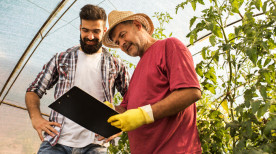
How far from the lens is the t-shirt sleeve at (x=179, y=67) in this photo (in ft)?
4.94

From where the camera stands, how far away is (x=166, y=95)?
165 centimetres

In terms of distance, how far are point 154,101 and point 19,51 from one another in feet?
11.6

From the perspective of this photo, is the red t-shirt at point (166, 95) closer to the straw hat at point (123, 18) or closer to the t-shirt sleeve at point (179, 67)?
the t-shirt sleeve at point (179, 67)

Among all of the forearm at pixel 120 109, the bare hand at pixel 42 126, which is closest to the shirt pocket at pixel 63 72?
the bare hand at pixel 42 126

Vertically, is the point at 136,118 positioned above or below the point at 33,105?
below

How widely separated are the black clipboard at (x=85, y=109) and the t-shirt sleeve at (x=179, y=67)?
0.41 metres

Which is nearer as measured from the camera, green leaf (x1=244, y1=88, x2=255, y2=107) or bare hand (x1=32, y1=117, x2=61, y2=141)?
green leaf (x1=244, y1=88, x2=255, y2=107)

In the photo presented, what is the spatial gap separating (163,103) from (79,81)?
99 cm

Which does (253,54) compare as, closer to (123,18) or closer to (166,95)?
(166,95)

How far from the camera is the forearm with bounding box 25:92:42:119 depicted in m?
2.11

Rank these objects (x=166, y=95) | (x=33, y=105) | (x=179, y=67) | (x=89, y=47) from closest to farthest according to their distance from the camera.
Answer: (x=179, y=67), (x=166, y=95), (x=33, y=105), (x=89, y=47)

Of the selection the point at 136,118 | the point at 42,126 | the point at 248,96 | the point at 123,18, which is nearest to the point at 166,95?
the point at 136,118

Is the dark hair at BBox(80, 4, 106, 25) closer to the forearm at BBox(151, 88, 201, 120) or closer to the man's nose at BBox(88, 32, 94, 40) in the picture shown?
the man's nose at BBox(88, 32, 94, 40)

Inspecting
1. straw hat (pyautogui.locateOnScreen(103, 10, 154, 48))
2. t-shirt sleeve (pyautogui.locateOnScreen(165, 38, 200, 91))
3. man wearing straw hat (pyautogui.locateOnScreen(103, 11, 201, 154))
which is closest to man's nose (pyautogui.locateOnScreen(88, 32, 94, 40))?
straw hat (pyautogui.locateOnScreen(103, 10, 154, 48))
